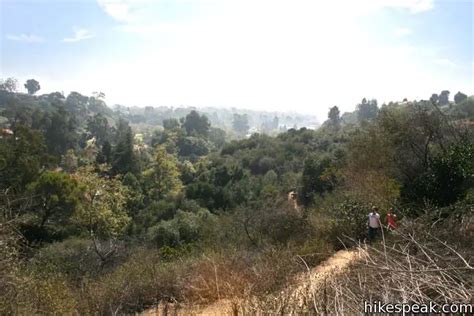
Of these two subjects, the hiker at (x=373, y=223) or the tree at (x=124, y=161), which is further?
the tree at (x=124, y=161)

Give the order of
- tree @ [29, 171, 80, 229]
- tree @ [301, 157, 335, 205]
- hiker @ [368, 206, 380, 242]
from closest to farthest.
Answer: hiker @ [368, 206, 380, 242] < tree @ [29, 171, 80, 229] < tree @ [301, 157, 335, 205]

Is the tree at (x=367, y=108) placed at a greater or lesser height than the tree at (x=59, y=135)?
greater

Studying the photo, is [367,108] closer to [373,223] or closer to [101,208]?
[101,208]

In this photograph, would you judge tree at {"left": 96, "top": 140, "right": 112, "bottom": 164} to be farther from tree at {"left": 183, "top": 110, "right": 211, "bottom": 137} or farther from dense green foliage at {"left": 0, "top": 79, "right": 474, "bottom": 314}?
tree at {"left": 183, "top": 110, "right": 211, "bottom": 137}

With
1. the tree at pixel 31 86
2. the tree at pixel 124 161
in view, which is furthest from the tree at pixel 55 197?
the tree at pixel 31 86

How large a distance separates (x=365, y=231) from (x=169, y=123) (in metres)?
82.1

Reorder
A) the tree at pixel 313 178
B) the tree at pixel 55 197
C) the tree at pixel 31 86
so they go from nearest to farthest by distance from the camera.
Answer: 1. the tree at pixel 55 197
2. the tree at pixel 313 178
3. the tree at pixel 31 86

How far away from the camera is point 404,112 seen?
56.6 ft

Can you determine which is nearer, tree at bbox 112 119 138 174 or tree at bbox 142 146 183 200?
tree at bbox 142 146 183 200

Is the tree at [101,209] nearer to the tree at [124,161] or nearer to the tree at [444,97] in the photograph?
the tree at [124,161]

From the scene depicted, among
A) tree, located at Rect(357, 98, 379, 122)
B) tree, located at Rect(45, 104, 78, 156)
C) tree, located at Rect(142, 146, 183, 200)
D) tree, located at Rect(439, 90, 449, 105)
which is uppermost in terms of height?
tree, located at Rect(439, 90, 449, 105)

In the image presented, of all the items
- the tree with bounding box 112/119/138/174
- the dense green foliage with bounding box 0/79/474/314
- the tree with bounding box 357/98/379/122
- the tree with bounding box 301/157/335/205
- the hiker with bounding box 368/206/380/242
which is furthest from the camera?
the tree with bounding box 357/98/379/122

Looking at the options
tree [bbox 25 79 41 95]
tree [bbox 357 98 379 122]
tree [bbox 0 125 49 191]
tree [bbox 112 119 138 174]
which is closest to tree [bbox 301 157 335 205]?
tree [bbox 112 119 138 174]

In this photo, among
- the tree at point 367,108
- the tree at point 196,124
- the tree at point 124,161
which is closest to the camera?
the tree at point 124,161
